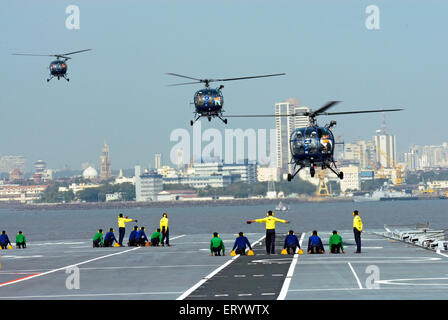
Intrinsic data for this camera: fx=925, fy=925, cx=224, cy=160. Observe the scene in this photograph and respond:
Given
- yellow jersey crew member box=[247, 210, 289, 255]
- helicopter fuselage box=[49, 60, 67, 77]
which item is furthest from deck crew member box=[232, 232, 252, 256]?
helicopter fuselage box=[49, 60, 67, 77]

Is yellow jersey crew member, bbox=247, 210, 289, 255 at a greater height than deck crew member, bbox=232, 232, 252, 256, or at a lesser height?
greater

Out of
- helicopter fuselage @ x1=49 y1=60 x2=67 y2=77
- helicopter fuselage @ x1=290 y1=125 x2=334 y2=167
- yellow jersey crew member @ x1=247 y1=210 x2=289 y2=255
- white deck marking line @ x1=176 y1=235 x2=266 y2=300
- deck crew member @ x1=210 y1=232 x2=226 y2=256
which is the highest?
helicopter fuselage @ x1=49 y1=60 x2=67 y2=77

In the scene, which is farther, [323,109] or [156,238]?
[156,238]

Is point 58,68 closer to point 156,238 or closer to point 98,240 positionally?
point 98,240

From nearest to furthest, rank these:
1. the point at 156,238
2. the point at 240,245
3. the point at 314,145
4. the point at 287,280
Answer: the point at 287,280, the point at 240,245, the point at 314,145, the point at 156,238

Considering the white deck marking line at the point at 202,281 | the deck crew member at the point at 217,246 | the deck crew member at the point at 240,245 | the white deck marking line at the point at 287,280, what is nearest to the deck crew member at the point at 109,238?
the deck crew member at the point at 217,246

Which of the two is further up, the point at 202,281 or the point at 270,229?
the point at 270,229

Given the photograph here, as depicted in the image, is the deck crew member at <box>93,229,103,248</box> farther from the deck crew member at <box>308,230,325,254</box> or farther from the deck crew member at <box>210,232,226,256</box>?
the deck crew member at <box>308,230,325,254</box>

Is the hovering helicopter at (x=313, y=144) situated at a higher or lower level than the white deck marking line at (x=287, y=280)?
higher

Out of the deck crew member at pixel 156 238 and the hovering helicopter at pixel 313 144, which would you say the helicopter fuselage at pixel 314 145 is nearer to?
the hovering helicopter at pixel 313 144

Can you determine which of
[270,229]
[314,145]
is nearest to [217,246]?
[270,229]
